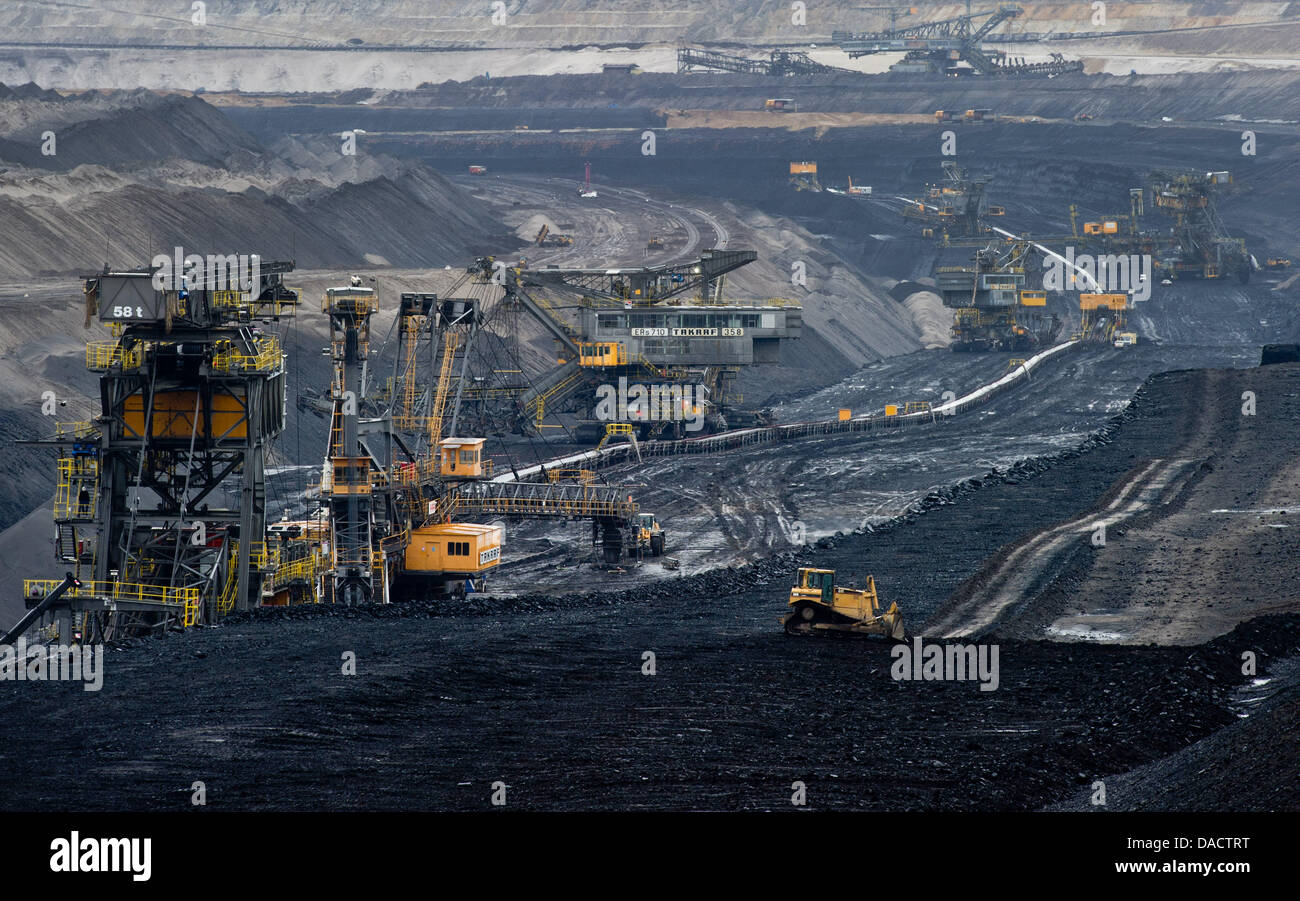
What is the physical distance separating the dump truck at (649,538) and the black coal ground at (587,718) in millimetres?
16353

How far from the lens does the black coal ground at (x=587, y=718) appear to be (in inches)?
1070

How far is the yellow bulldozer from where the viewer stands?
38.2m

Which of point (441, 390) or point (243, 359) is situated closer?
point (243, 359)

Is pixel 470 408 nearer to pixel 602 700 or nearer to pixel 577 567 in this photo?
pixel 577 567

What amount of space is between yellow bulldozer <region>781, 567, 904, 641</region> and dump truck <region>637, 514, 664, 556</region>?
21332 mm

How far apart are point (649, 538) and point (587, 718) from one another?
2825 cm

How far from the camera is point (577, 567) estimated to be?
192 feet

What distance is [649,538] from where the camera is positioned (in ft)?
197

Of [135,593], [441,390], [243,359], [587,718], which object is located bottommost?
[587,718]

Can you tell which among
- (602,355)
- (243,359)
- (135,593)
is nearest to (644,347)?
(602,355)

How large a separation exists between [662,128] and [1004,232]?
173ft

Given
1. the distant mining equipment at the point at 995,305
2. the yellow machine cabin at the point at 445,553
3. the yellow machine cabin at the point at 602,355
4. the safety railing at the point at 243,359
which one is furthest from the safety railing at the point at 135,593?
the distant mining equipment at the point at 995,305

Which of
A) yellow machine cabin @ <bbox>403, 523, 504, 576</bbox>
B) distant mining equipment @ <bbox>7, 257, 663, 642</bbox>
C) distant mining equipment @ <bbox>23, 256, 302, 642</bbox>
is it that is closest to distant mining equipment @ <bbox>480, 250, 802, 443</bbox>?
yellow machine cabin @ <bbox>403, 523, 504, 576</bbox>

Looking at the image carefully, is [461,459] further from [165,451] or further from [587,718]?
[587,718]
